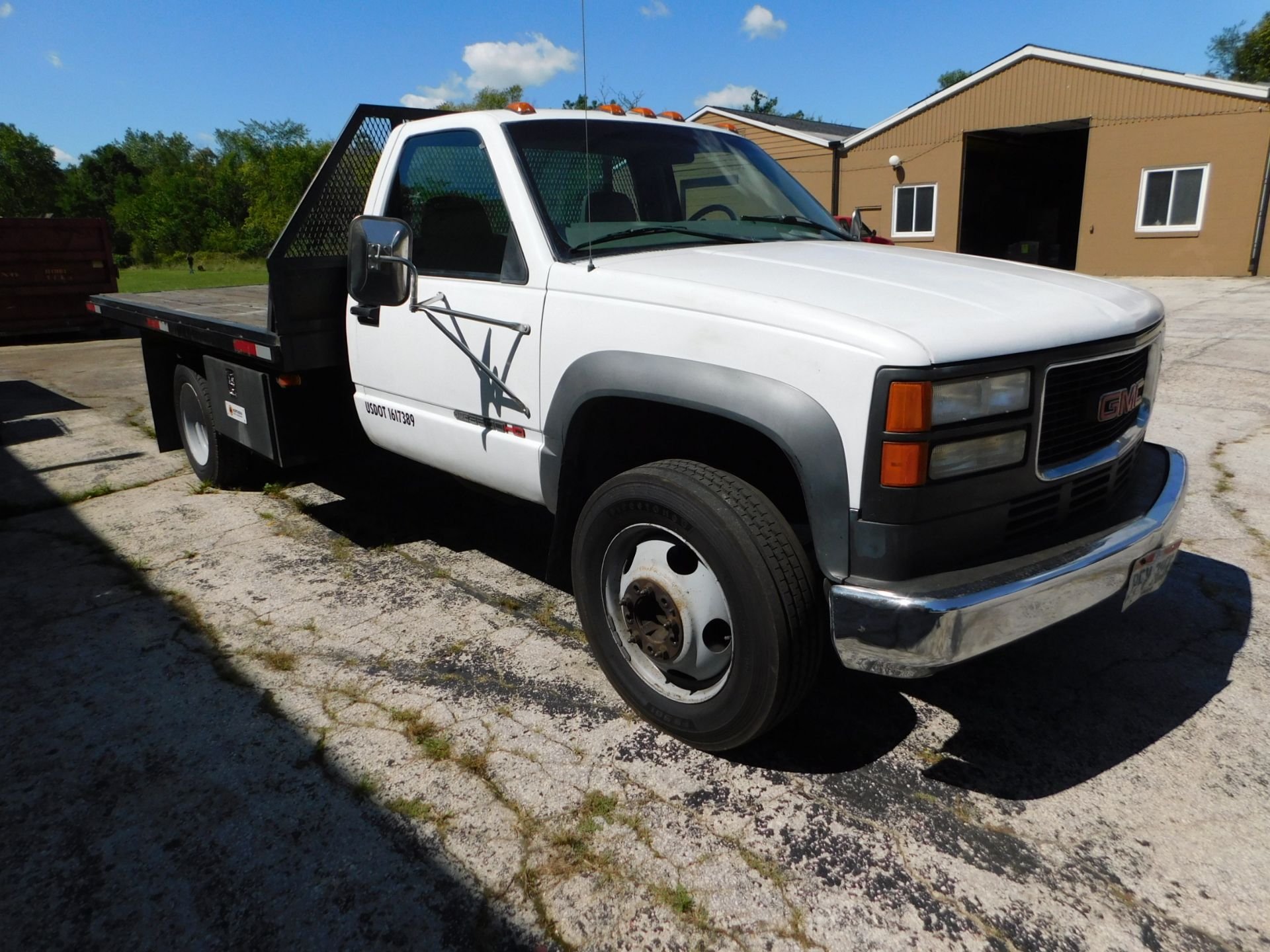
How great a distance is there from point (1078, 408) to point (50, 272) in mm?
16429

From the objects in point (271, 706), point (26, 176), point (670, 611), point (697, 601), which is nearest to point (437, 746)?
point (271, 706)

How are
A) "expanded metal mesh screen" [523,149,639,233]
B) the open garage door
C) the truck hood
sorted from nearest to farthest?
the truck hood
"expanded metal mesh screen" [523,149,639,233]
the open garage door

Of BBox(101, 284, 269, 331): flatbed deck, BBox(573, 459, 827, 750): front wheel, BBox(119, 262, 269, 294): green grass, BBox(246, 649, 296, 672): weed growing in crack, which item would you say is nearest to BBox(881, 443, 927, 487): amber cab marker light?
BBox(573, 459, 827, 750): front wheel

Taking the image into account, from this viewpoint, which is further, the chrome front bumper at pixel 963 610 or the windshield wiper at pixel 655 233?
the windshield wiper at pixel 655 233

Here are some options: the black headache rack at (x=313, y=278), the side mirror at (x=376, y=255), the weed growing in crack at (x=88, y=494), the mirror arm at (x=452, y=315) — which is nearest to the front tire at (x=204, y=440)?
the black headache rack at (x=313, y=278)

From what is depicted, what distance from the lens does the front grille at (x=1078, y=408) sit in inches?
96.8

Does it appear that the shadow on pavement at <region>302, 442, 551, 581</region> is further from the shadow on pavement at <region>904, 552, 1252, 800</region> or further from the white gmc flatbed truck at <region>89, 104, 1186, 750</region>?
the shadow on pavement at <region>904, 552, 1252, 800</region>

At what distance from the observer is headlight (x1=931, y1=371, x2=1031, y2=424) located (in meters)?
2.20

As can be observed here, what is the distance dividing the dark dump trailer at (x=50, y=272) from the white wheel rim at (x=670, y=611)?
14.4 meters

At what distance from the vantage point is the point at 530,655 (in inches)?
138

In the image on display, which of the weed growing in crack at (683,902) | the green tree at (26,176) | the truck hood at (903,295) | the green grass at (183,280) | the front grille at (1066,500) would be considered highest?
the green tree at (26,176)

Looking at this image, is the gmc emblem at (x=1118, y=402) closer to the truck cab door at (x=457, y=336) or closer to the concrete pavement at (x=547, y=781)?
the concrete pavement at (x=547, y=781)

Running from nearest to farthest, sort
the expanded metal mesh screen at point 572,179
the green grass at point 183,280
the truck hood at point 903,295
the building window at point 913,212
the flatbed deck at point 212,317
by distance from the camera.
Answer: the truck hood at point 903,295
the expanded metal mesh screen at point 572,179
the flatbed deck at point 212,317
the building window at point 913,212
the green grass at point 183,280

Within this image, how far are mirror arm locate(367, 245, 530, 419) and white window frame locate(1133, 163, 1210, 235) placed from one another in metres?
21.0
